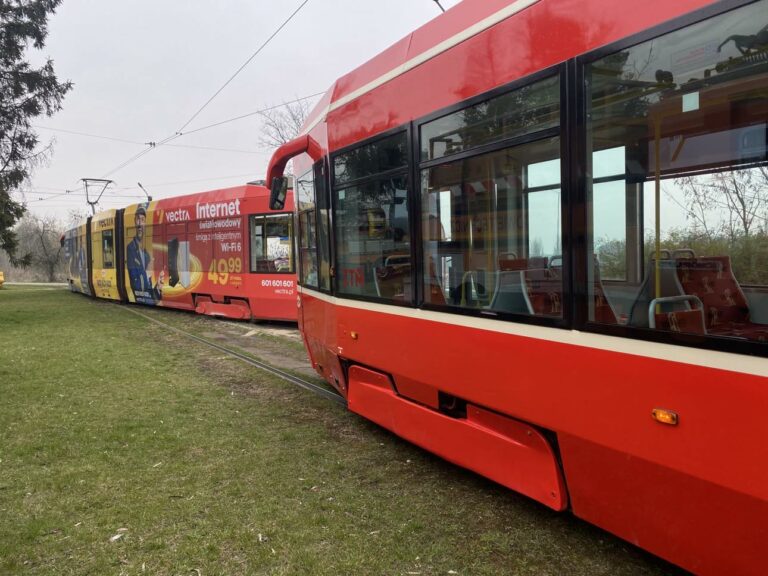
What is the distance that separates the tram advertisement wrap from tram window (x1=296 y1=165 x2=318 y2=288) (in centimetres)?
759

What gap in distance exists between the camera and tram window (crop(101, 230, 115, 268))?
66.6 ft

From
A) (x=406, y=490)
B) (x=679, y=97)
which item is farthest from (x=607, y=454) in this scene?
(x=406, y=490)

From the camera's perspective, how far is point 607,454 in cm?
249

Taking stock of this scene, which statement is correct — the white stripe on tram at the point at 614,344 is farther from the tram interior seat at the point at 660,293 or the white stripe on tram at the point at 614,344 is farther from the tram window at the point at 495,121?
the tram window at the point at 495,121

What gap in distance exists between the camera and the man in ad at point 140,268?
17688mm

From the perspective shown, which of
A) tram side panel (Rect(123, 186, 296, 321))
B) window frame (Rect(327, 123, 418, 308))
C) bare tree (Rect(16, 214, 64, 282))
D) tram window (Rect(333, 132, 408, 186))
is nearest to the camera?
window frame (Rect(327, 123, 418, 308))

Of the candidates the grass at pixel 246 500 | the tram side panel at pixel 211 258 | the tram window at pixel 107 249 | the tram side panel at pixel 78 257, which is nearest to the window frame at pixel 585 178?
the grass at pixel 246 500

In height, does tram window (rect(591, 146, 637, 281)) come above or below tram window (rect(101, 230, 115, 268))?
below

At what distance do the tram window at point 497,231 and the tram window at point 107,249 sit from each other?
19.1 metres

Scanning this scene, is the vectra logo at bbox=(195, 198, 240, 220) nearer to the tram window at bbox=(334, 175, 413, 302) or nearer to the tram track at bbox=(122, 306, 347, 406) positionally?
the tram track at bbox=(122, 306, 347, 406)

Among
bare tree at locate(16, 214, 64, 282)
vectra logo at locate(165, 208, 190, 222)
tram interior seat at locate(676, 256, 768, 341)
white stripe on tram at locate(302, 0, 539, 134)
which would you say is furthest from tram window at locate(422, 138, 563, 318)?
bare tree at locate(16, 214, 64, 282)

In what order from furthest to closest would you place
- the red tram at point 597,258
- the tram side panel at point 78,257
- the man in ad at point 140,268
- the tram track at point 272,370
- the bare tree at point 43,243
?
1. the bare tree at point 43,243
2. the tram side panel at point 78,257
3. the man in ad at point 140,268
4. the tram track at point 272,370
5. the red tram at point 597,258

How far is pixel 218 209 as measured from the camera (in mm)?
14383

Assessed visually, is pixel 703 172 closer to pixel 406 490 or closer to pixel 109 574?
pixel 406 490
